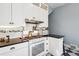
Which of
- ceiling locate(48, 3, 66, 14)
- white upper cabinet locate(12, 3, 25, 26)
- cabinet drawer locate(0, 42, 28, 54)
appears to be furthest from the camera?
white upper cabinet locate(12, 3, 25, 26)

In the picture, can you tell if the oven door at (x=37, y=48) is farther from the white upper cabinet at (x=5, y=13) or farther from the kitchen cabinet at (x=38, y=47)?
the white upper cabinet at (x=5, y=13)

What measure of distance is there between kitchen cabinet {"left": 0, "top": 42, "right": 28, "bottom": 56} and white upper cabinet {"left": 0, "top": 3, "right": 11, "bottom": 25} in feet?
1.40

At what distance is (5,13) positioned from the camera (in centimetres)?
159

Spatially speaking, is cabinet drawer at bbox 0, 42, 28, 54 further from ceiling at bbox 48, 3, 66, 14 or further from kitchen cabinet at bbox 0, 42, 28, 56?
ceiling at bbox 48, 3, 66, 14

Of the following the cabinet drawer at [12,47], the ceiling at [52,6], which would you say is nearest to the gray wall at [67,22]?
the ceiling at [52,6]

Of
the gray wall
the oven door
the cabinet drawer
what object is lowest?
the oven door

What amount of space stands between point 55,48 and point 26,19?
2.57ft

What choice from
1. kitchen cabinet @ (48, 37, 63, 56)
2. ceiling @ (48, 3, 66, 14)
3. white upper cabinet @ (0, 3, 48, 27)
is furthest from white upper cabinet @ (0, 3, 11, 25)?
kitchen cabinet @ (48, 37, 63, 56)

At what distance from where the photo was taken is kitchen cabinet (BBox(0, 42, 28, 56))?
133cm

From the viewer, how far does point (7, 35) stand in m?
1.80

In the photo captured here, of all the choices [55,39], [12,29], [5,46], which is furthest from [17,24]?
[55,39]

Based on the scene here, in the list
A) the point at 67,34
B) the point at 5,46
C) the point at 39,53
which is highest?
the point at 67,34

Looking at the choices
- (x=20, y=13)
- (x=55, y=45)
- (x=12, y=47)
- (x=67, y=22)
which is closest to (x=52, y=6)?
(x=67, y=22)

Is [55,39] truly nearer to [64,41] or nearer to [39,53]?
[64,41]
